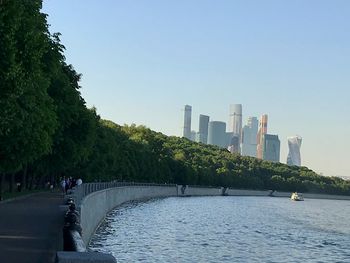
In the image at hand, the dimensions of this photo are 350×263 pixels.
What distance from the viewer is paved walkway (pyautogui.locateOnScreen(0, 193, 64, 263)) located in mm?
19219

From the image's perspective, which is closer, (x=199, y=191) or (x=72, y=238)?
(x=72, y=238)

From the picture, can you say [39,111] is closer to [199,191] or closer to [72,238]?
[72,238]

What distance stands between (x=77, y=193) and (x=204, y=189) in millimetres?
149935

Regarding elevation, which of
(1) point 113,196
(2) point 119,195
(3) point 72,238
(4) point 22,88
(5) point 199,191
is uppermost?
(4) point 22,88

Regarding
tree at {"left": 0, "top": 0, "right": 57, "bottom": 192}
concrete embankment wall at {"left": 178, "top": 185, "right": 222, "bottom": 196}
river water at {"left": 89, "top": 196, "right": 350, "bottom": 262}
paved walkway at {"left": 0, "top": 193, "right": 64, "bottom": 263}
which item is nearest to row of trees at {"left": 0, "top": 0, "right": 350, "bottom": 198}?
tree at {"left": 0, "top": 0, "right": 57, "bottom": 192}

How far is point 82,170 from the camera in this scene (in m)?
90.1

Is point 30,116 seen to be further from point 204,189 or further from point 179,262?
point 204,189

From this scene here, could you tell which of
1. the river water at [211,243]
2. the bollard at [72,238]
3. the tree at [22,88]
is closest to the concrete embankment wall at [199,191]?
the river water at [211,243]

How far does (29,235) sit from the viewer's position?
2473 centimetres

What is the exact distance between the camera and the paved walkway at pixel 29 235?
1922 centimetres

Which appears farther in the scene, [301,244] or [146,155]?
[146,155]

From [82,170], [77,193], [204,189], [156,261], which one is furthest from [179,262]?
[204,189]

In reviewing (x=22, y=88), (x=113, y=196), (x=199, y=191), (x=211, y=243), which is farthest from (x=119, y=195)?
(x=199, y=191)

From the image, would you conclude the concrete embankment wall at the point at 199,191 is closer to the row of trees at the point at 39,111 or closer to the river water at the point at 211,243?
the row of trees at the point at 39,111
